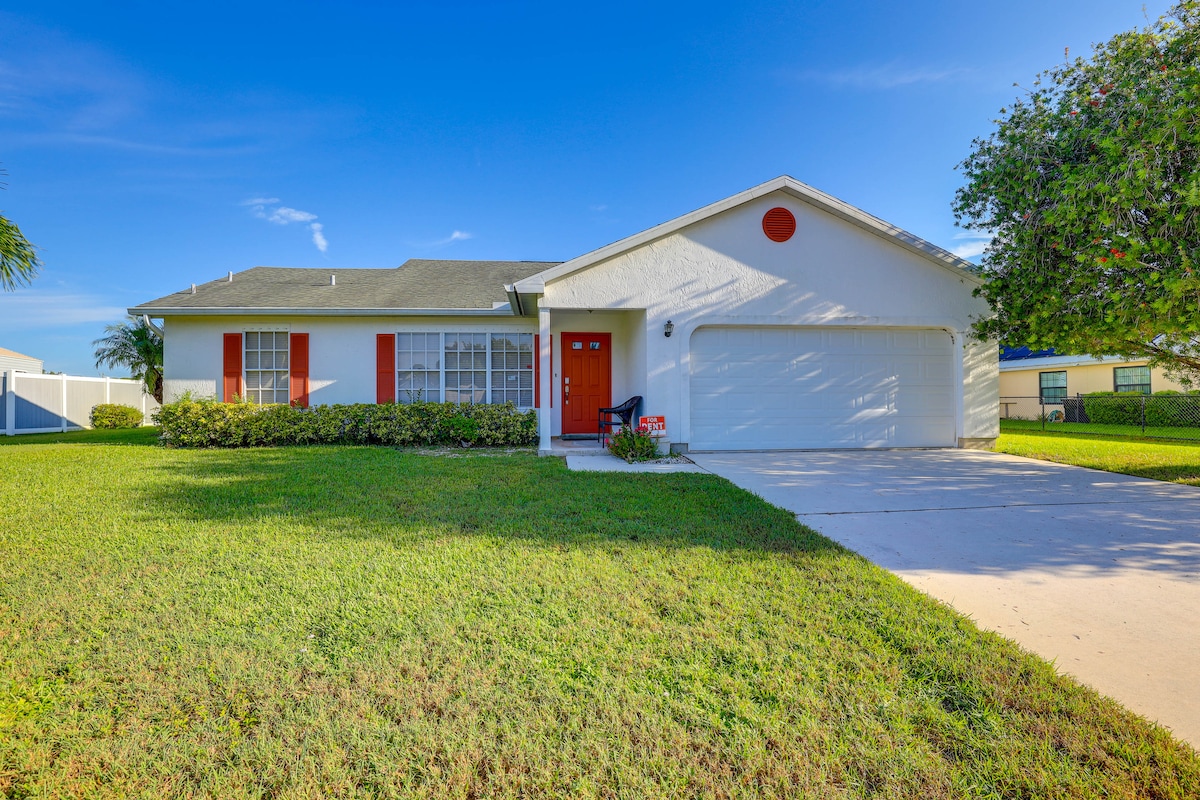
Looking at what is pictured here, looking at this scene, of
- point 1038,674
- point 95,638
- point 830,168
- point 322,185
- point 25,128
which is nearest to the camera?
point 1038,674

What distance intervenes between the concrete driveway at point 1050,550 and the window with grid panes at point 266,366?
9436 millimetres

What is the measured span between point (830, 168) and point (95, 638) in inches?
543

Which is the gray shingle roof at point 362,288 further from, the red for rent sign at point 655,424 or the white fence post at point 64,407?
the white fence post at point 64,407

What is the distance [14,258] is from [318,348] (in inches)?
184

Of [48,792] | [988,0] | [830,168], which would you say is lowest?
[48,792]

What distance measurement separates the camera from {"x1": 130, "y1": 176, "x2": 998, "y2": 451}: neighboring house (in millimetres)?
8938

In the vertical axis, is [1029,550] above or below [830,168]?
below

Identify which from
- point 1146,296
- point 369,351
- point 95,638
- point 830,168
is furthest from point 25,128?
point 1146,296

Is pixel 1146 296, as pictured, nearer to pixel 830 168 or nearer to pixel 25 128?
pixel 830 168

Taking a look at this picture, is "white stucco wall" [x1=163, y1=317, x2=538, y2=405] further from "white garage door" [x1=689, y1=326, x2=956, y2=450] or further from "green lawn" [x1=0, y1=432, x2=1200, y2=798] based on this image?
"green lawn" [x1=0, y1=432, x2=1200, y2=798]

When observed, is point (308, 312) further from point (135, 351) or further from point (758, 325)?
point (135, 351)

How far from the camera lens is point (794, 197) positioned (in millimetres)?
9125

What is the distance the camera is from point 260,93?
11.1 m

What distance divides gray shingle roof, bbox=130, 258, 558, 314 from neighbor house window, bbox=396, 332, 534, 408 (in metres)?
0.82
